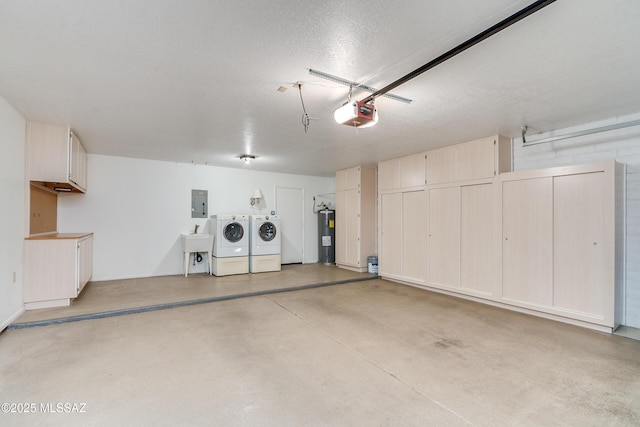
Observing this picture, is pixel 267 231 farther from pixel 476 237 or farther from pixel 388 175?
pixel 476 237

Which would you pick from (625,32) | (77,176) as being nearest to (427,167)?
(625,32)

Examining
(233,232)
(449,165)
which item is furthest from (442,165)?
(233,232)

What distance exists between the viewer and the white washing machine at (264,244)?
661 centimetres

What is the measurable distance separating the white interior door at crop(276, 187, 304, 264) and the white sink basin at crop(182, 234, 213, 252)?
198cm

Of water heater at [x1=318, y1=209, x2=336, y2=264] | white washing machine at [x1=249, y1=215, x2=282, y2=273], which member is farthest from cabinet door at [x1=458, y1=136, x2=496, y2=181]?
white washing machine at [x1=249, y1=215, x2=282, y2=273]

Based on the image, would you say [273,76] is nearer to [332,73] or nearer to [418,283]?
[332,73]

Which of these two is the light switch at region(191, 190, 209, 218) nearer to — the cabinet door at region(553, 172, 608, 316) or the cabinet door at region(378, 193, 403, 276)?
the cabinet door at region(378, 193, 403, 276)

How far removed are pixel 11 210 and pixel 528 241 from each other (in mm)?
6295

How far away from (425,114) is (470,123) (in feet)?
2.47

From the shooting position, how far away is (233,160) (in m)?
6.34

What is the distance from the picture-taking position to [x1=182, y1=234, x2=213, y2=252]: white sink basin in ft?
20.1

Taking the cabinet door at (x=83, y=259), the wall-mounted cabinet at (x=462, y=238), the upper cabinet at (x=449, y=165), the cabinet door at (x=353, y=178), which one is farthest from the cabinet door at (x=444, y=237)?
the cabinet door at (x=83, y=259)

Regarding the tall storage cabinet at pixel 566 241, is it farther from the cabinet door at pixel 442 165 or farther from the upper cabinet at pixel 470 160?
the cabinet door at pixel 442 165

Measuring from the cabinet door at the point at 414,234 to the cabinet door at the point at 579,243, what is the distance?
197cm
